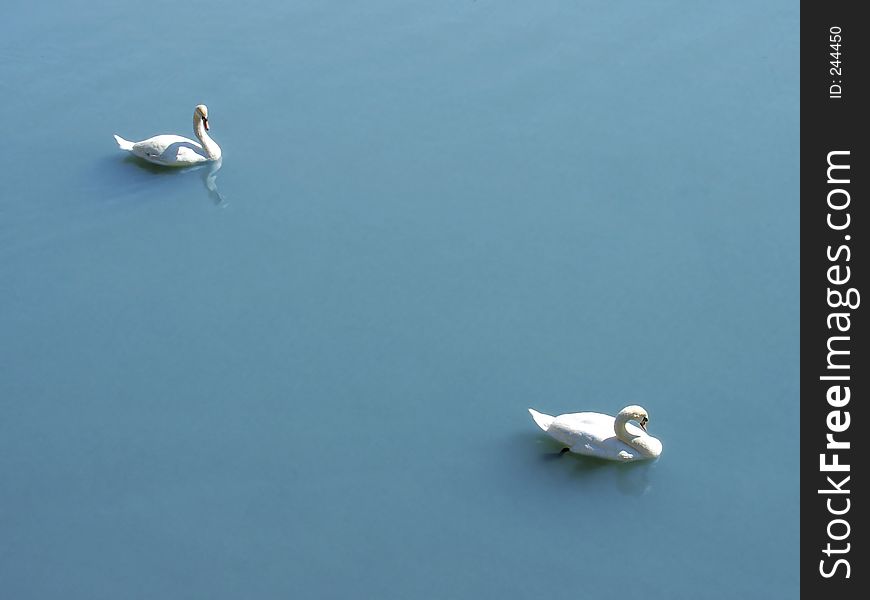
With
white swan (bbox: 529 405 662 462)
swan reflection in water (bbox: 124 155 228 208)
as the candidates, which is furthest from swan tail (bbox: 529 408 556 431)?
swan reflection in water (bbox: 124 155 228 208)

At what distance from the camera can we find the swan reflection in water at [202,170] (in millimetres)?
9141

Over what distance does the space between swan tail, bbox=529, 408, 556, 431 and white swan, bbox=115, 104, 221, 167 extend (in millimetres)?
3223

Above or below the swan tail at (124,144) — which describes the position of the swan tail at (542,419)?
below

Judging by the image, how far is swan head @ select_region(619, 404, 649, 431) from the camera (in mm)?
6867

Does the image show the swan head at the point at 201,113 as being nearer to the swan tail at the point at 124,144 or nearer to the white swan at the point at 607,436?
the swan tail at the point at 124,144

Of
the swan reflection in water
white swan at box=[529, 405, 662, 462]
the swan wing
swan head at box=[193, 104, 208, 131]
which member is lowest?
white swan at box=[529, 405, 662, 462]

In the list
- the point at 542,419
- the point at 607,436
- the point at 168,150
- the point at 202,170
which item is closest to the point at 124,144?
the point at 168,150

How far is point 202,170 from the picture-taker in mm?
9273

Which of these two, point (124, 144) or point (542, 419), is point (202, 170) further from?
point (542, 419)

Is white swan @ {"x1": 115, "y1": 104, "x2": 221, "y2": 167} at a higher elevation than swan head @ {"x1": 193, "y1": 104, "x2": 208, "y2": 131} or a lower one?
lower

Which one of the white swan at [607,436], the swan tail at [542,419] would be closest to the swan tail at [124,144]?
the swan tail at [542,419]

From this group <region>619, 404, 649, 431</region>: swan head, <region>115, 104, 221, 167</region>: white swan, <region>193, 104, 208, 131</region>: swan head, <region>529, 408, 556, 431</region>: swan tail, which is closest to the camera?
<region>619, 404, 649, 431</region>: swan head

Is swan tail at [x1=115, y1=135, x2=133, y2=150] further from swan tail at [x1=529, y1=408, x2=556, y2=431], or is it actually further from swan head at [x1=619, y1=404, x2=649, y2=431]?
swan head at [x1=619, y1=404, x2=649, y2=431]

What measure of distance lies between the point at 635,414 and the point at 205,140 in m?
3.73
